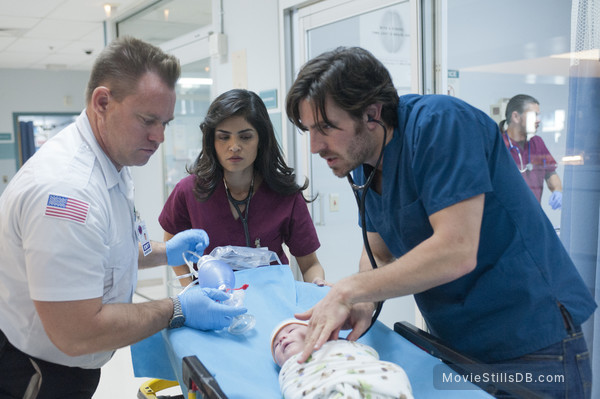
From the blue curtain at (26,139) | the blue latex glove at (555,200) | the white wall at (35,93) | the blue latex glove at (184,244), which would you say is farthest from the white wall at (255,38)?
the blue curtain at (26,139)

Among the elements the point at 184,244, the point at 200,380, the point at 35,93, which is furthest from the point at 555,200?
the point at 35,93

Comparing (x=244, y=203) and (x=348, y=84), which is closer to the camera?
(x=348, y=84)

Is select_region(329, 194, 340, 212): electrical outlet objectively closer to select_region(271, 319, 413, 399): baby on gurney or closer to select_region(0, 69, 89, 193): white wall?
select_region(271, 319, 413, 399): baby on gurney

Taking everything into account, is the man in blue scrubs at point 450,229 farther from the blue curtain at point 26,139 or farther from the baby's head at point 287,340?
the blue curtain at point 26,139

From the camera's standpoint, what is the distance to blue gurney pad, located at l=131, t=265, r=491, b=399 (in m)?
1.16

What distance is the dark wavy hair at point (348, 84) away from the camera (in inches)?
49.4

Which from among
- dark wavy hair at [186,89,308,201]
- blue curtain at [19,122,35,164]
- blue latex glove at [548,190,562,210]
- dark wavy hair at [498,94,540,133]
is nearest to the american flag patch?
dark wavy hair at [186,89,308,201]

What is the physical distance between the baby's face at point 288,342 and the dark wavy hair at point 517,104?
1650mm

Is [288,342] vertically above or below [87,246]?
below

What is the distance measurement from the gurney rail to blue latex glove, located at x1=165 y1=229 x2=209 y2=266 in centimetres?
84

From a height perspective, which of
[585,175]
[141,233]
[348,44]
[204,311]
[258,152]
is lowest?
[204,311]

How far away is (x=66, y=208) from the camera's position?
1142 millimetres

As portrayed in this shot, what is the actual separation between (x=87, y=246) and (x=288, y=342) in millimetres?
545

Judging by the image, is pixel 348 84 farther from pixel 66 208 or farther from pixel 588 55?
pixel 588 55
